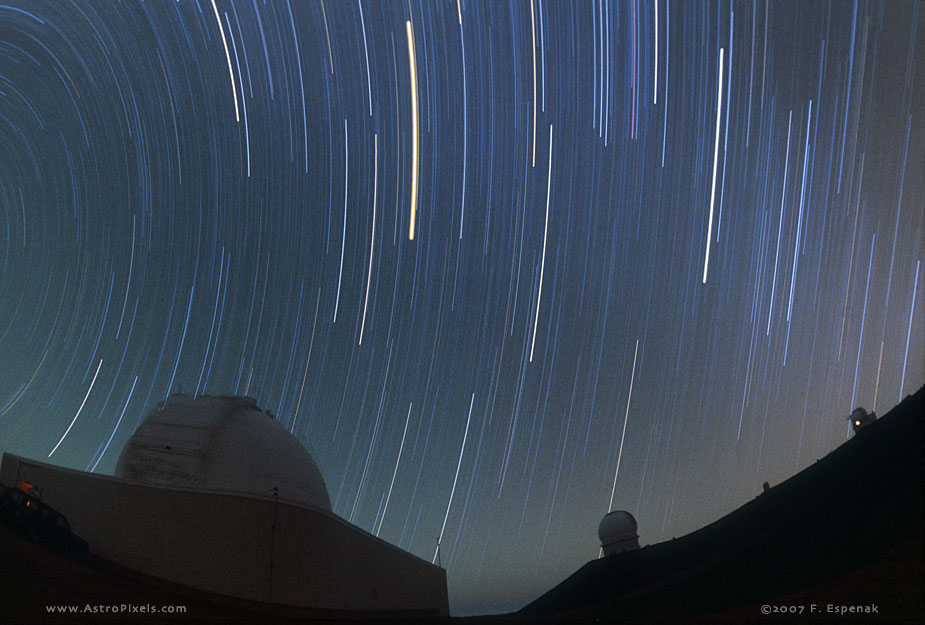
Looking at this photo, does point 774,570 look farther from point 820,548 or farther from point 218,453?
point 218,453

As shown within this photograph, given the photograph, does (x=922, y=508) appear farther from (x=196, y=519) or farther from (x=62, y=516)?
(x=62, y=516)

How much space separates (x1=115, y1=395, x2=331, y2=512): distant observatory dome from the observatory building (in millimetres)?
26

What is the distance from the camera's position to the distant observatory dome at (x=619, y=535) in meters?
20.7

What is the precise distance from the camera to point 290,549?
12586 mm

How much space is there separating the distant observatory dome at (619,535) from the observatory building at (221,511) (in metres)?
8.78

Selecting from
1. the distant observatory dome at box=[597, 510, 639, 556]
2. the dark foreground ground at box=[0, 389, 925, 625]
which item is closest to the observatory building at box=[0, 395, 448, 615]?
the dark foreground ground at box=[0, 389, 925, 625]

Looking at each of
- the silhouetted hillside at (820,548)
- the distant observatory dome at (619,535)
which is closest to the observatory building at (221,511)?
the silhouetted hillside at (820,548)

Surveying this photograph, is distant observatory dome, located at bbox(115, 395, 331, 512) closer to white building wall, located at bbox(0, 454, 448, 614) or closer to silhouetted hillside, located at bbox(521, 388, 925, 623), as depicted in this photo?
white building wall, located at bbox(0, 454, 448, 614)

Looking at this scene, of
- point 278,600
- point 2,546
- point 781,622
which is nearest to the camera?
point 781,622

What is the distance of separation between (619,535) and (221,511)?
14359 mm

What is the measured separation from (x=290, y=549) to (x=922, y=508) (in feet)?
39.7

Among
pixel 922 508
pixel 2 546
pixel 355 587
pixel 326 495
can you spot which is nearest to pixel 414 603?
pixel 355 587

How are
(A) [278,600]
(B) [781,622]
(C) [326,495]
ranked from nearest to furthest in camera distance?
(B) [781,622] → (A) [278,600] → (C) [326,495]

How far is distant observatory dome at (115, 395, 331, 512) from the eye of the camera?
13.0 m
